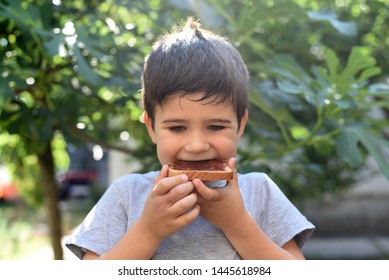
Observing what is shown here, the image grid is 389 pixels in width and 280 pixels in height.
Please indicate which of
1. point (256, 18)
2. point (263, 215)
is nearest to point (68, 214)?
point (256, 18)

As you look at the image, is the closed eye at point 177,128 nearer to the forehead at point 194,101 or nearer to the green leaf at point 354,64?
the forehead at point 194,101

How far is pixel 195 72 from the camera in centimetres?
123

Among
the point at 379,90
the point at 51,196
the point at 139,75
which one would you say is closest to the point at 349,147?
the point at 379,90

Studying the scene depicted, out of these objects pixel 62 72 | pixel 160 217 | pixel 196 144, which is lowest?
pixel 160 217

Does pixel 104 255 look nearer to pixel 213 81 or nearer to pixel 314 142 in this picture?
pixel 213 81

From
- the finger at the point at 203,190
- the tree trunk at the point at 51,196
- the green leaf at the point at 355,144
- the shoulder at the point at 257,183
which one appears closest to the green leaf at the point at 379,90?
the green leaf at the point at 355,144

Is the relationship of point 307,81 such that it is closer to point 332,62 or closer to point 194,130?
point 332,62

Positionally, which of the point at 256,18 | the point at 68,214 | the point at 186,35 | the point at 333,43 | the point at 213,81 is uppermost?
the point at 68,214

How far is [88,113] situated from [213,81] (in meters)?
1.35

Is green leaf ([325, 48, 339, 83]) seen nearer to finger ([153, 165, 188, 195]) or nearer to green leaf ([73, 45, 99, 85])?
green leaf ([73, 45, 99, 85])

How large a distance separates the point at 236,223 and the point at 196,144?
172mm

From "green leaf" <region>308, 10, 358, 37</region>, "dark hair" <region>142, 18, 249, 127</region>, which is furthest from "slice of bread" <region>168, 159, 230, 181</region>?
"green leaf" <region>308, 10, 358, 37</region>

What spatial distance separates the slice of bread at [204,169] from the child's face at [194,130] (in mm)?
10

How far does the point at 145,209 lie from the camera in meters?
1.20
